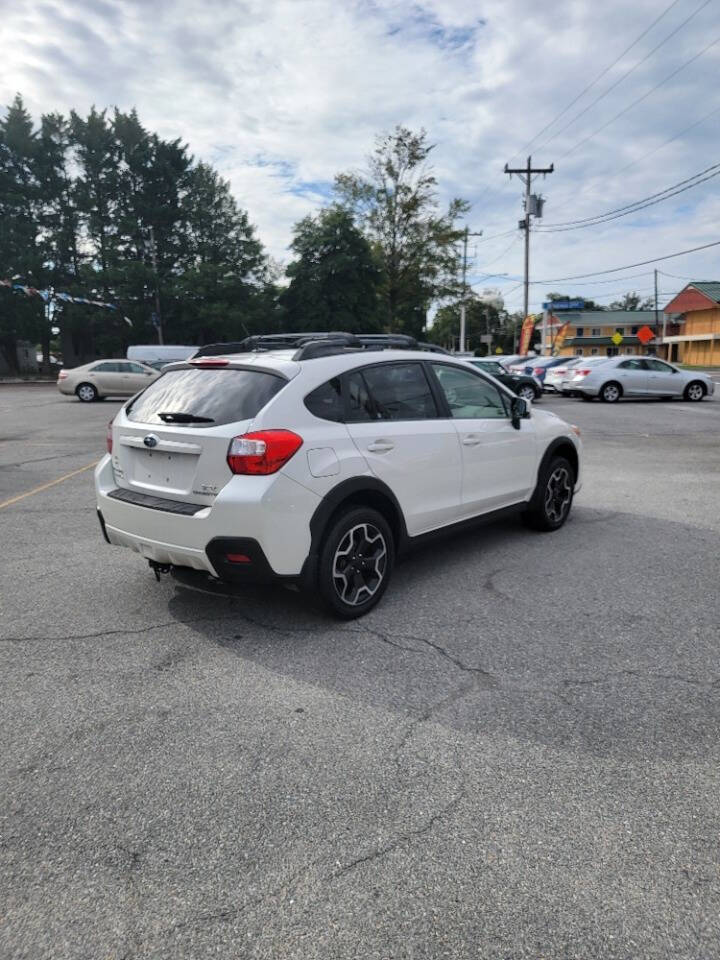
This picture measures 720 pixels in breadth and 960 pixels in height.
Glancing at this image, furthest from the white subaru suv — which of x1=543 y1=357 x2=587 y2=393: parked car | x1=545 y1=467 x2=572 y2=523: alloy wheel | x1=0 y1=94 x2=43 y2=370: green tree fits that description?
x1=0 y1=94 x2=43 y2=370: green tree

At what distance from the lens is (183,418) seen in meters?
3.92

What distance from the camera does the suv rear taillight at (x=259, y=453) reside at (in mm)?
3611

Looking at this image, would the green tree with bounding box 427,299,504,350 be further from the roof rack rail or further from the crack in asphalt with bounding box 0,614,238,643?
the crack in asphalt with bounding box 0,614,238,643

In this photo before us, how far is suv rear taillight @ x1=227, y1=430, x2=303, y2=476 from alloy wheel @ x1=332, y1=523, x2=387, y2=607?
2.07ft

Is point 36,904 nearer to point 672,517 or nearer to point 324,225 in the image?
point 672,517

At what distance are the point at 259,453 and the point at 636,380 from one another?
69.2 ft

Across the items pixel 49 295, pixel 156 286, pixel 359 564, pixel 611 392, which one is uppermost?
pixel 156 286

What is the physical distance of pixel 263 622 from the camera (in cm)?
407

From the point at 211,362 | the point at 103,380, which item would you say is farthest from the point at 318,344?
the point at 103,380

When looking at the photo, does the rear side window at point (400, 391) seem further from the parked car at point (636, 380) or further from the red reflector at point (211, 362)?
the parked car at point (636, 380)

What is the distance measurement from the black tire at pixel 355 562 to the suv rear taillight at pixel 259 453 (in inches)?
21.2

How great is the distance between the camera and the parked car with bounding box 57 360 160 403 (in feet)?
77.5

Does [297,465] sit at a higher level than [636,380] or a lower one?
lower

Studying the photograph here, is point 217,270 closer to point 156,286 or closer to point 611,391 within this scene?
point 156,286
